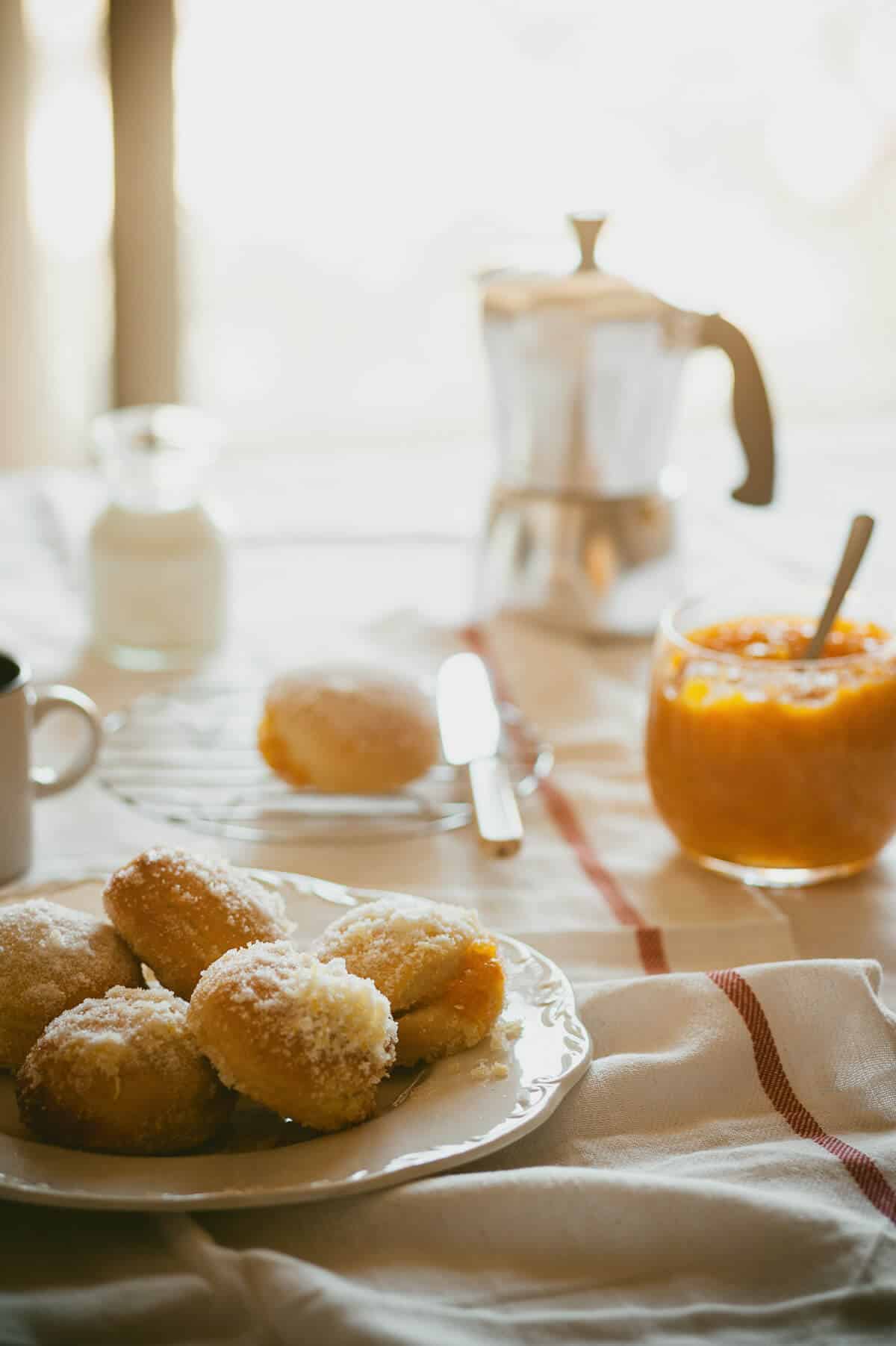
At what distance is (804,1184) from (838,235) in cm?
342

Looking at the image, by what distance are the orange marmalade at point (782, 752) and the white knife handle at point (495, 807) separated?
3.9 inches

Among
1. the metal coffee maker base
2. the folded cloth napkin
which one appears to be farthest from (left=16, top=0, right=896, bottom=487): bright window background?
the folded cloth napkin

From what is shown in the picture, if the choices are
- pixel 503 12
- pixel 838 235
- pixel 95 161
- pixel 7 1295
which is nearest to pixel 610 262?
pixel 7 1295

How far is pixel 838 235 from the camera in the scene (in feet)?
11.9

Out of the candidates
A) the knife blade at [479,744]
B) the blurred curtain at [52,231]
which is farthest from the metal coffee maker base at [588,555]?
the blurred curtain at [52,231]

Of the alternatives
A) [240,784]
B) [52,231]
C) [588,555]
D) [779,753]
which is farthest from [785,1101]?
[52,231]

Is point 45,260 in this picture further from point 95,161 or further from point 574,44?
point 574,44

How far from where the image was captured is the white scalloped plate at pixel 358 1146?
529mm

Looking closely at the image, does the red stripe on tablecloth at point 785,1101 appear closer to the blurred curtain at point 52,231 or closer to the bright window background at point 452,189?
the blurred curtain at point 52,231

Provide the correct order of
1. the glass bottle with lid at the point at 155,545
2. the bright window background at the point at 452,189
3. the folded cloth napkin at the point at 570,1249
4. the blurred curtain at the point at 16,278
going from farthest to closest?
the bright window background at the point at 452,189
the blurred curtain at the point at 16,278
the glass bottle with lid at the point at 155,545
the folded cloth napkin at the point at 570,1249

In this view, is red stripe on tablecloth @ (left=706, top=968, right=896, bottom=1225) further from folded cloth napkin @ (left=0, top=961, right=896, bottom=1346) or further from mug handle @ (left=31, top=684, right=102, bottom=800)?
mug handle @ (left=31, top=684, right=102, bottom=800)

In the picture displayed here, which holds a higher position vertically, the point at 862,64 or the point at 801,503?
the point at 862,64

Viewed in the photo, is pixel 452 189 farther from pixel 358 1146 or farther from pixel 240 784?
pixel 358 1146

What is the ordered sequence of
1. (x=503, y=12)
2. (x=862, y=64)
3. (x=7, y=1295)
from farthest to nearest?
(x=862, y=64) → (x=503, y=12) → (x=7, y=1295)
